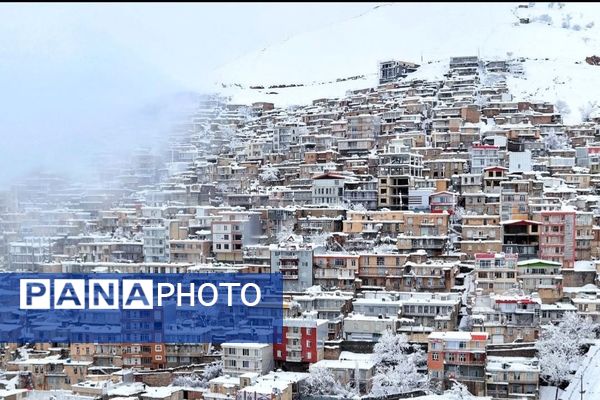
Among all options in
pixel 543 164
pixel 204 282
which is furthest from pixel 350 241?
pixel 543 164

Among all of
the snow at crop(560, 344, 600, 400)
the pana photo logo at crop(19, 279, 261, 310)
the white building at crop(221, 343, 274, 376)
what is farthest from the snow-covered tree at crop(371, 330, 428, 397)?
the pana photo logo at crop(19, 279, 261, 310)

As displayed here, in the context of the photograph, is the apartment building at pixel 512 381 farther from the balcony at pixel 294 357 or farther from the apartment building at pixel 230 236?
the apartment building at pixel 230 236

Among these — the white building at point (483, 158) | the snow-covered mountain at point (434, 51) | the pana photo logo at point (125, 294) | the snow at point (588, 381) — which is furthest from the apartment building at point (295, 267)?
the snow-covered mountain at point (434, 51)

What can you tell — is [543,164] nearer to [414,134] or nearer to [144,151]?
[414,134]

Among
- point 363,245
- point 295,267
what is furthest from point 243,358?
point 363,245

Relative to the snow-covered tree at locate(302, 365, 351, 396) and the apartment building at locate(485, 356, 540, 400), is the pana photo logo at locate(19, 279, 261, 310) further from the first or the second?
the apartment building at locate(485, 356, 540, 400)

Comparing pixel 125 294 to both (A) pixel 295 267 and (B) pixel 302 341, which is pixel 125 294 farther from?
(B) pixel 302 341
